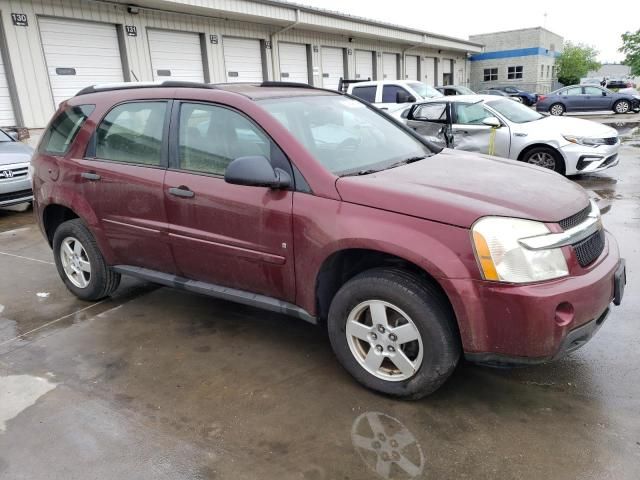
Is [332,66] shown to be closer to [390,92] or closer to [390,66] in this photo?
[390,66]

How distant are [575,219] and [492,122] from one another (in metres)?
6.46

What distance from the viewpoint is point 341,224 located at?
288 centimetres

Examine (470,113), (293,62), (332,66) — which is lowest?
(470,113)

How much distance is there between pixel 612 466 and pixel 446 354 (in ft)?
2.85

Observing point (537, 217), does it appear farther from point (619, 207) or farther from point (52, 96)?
point (52, 96)

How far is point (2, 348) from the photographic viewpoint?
3818 millimetres

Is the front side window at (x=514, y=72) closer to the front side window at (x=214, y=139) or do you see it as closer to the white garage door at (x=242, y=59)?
the white garage door at (x=242, y=59)

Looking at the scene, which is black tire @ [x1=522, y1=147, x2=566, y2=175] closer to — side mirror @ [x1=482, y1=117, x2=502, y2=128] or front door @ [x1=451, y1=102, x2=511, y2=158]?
front door @ [x1=451, y1=102, x2=511, y2=158]

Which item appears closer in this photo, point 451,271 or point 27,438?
point 451,271

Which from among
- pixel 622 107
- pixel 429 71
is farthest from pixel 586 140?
pixel 429 71

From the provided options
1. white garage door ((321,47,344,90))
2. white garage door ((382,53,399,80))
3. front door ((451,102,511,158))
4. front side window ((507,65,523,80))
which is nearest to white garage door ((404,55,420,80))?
white garage door ((382,53,399,80))

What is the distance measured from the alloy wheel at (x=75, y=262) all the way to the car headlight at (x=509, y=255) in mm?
3256

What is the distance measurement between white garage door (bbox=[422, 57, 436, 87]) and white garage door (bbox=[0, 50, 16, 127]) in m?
25.8

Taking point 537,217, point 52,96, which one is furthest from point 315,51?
point 537,217
